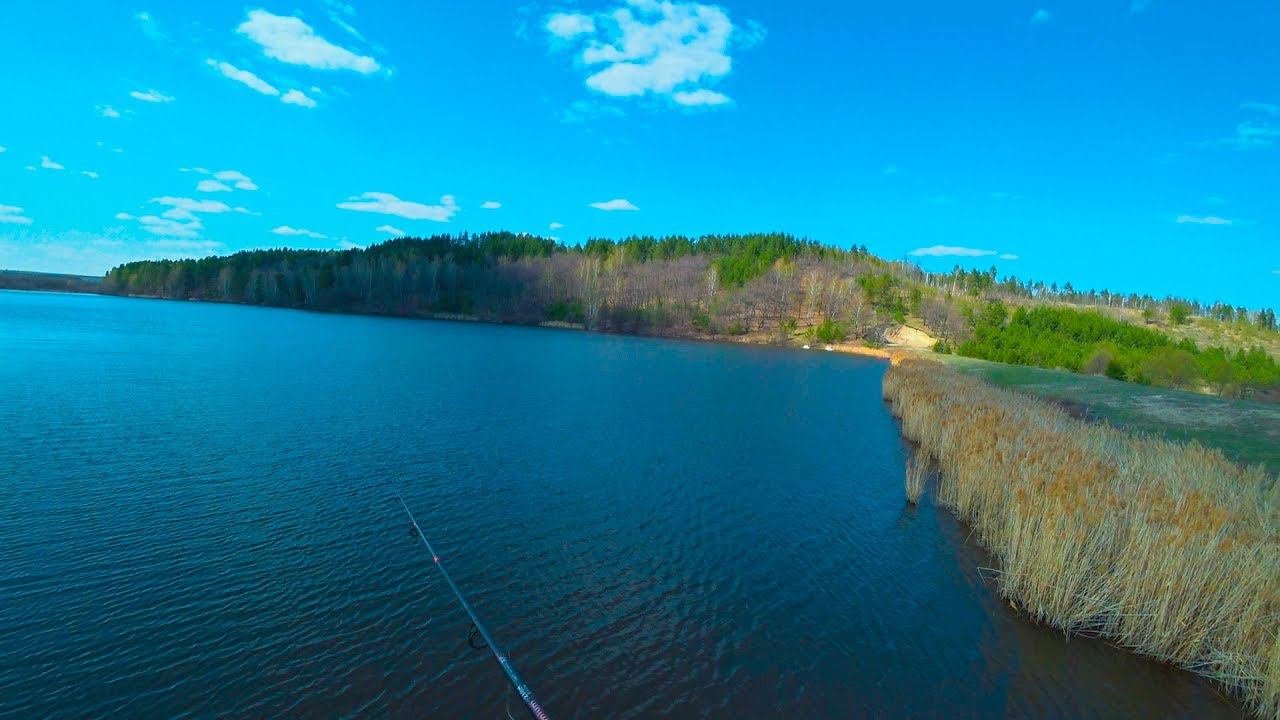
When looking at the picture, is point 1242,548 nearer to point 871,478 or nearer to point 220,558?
point 871,478

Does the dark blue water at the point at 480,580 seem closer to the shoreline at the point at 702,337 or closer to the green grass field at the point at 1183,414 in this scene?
the green grass field at the point at 1183,414

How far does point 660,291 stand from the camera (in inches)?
5733

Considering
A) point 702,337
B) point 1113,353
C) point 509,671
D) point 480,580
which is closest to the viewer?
point 509,671

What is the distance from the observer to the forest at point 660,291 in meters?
110

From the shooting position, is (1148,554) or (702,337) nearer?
(1148,554)

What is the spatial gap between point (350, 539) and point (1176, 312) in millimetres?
169872

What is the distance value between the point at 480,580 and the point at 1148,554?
33.3ft

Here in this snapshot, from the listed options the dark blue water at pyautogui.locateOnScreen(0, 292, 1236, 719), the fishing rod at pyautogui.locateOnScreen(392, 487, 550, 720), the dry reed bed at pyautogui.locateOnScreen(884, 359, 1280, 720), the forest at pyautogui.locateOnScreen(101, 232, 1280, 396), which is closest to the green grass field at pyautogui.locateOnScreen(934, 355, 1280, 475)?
the dry reed bed at pyautogui.locateOnScreen(884, 359, 1280, 720)

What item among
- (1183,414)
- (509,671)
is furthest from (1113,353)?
(509,671)

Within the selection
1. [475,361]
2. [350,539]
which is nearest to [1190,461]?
[350,539]

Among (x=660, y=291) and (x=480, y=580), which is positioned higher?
(x=660, y=291)

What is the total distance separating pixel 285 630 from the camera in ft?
25.8

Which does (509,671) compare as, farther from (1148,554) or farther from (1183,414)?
(1183,414)

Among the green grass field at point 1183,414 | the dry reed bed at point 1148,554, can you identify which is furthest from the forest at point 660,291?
the dry reed bed at point 1148,554
